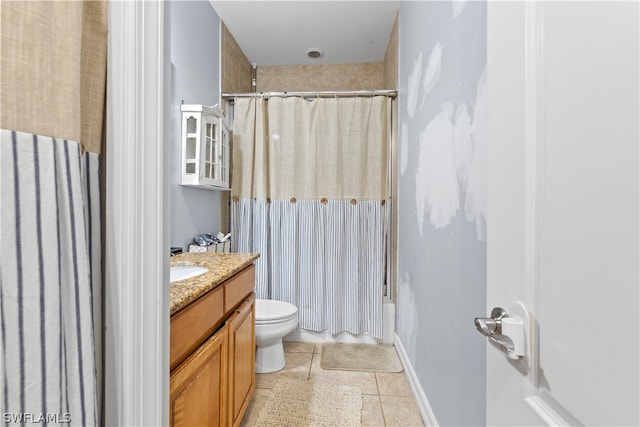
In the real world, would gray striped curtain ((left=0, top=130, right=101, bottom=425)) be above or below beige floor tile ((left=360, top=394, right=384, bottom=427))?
above

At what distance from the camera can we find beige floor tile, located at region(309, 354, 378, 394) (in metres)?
1.94

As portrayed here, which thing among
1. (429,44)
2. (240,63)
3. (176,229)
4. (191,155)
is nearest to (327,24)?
(240,63)

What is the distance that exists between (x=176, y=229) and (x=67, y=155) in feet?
5.03

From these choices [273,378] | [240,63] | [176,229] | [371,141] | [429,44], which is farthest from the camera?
[240,63]

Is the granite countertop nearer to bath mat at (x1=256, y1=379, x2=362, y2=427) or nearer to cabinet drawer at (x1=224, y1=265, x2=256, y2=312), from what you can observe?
cabinet drawer at (x1=224, y1=265, x2=256, y2=312)

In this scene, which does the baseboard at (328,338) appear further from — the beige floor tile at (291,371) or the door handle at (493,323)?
the door handle at (493,323)

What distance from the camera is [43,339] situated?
0.41m

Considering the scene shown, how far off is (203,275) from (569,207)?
1162mm

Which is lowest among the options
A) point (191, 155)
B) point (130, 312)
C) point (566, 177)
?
point (130, 312)

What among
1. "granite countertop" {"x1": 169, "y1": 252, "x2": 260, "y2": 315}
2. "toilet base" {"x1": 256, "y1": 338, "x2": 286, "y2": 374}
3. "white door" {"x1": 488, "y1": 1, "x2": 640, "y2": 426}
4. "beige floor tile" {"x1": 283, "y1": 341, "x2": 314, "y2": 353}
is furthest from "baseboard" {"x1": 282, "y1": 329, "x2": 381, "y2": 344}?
"white door" {"x1": 488, "y1": 1, "x2": 640, "y2": 426}

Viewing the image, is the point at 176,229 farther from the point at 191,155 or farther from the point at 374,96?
the point at 374,96

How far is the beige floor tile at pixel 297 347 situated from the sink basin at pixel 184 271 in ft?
4.37

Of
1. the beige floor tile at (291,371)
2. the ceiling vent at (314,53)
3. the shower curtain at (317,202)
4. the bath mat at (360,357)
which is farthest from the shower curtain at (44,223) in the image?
the ceiling vent at (314,53)

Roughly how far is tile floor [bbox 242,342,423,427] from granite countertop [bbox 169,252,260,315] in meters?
0.86
